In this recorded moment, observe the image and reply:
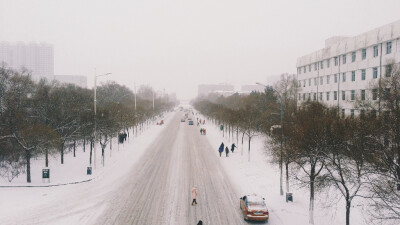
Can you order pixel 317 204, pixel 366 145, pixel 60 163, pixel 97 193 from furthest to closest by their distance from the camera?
pixel 60 163 < pixel 97 193 < pixel 317 204 < pixel 366 145

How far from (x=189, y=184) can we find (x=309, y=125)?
11.3 m

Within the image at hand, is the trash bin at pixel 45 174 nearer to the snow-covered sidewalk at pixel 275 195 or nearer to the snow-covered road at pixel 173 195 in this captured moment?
the snow-covered road at pixel 173 195

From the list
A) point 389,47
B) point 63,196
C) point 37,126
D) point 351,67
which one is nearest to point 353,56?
point 351,67

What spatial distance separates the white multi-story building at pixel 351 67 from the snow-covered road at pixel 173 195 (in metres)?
17.9

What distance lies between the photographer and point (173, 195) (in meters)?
21.3

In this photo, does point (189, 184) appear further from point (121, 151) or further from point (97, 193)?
point (121, 151)

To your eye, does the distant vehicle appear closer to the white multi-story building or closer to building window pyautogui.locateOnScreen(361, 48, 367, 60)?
the white multi-story building

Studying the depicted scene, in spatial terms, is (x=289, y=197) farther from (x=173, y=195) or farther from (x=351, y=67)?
(x=351, y=67)

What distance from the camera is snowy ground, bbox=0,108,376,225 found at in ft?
56.0

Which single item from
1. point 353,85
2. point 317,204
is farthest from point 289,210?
point 353,85

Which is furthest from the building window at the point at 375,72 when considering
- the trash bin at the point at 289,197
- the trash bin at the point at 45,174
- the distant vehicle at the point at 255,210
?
the trash bin at the point at 45,174

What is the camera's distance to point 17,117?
84.2 ft

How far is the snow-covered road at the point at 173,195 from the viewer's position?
1712 centimetres

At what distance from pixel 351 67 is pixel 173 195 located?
32.7 meters
